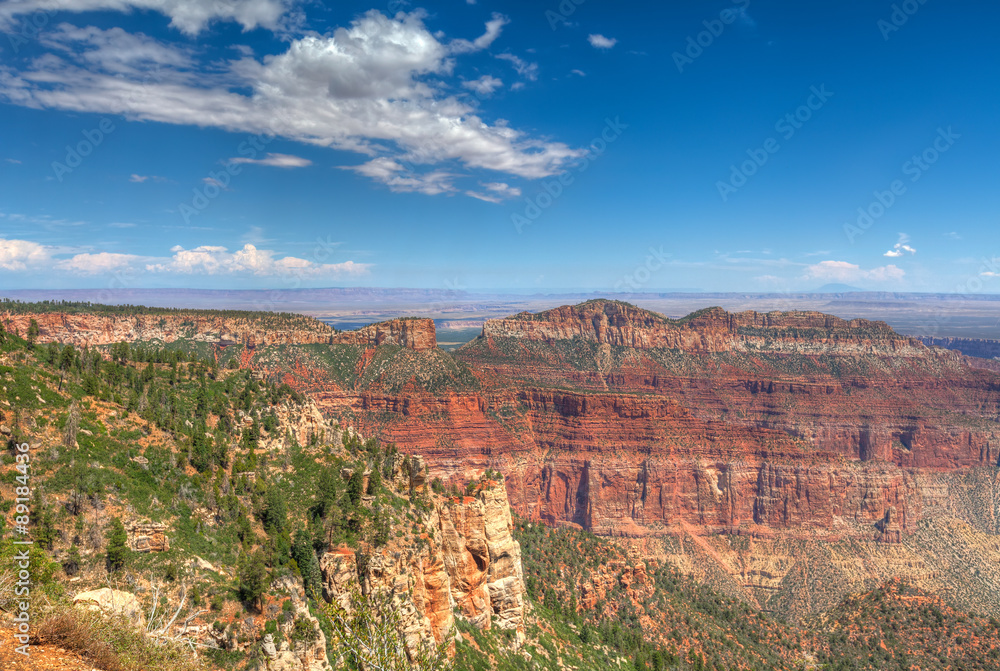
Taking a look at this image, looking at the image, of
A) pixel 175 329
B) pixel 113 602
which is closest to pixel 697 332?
pixel 175 329

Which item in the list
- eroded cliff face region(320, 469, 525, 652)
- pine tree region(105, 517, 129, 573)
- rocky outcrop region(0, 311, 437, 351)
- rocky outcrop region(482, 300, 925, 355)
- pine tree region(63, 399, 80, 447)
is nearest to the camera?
pine tree region(105, 517, 129, 573)

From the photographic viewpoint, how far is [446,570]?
35406 mm

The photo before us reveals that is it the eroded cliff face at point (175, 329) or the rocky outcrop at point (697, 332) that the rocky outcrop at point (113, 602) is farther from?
the rocky outcrop at point (697, 332)

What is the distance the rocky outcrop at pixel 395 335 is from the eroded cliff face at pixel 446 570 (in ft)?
293

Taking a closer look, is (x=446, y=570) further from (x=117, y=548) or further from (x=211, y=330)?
(x=211, y=330)

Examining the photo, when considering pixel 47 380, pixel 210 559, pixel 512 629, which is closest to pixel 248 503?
pixel 210 559

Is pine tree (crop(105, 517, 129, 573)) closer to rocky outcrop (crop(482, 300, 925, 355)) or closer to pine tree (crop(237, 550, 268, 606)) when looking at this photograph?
pine tree (crop(237, 550, 268, 606))

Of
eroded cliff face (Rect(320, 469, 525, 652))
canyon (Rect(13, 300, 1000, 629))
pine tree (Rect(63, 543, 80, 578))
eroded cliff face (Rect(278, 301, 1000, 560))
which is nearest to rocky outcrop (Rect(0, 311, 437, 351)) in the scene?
canyon (Rect(13, 300, 1000, 629))

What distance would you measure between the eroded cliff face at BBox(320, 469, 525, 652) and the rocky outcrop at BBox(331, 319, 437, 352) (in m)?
89.2

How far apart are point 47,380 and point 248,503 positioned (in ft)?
48.2

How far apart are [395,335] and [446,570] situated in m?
99.4

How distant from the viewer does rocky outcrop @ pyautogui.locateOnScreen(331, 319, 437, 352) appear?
424 feet

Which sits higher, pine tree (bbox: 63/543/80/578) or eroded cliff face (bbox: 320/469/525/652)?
pine tree (bbox: 63/543/80/578)

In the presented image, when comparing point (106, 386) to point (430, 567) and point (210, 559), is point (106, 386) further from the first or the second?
point (430, 567)
